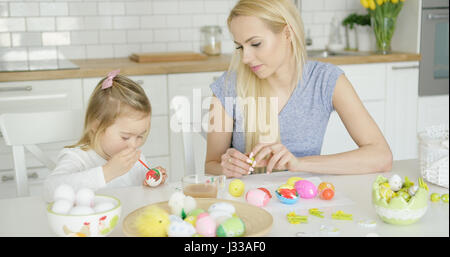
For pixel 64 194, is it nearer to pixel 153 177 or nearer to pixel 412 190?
pixel 153 177

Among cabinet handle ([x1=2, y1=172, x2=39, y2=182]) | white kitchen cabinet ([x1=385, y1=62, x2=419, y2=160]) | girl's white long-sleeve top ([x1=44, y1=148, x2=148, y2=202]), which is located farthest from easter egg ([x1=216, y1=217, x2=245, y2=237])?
white kitchen cabinet ([x1=385, y1=62, x2=419, y2=160])

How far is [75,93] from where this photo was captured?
10.4 ft

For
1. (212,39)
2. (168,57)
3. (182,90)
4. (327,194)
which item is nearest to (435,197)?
(327,194)

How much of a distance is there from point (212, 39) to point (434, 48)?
60.8 inches

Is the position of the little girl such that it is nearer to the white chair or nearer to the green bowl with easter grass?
the white chair

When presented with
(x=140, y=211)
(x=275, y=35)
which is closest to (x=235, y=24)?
(x=275, y=35)

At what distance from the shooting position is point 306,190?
4.91 ft

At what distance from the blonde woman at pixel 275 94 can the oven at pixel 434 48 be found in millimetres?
1954

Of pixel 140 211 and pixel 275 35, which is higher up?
pixel 275 35

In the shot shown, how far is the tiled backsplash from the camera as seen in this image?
3.62 meters

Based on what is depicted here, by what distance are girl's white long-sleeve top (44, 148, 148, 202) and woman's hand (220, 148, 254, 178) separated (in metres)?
0.36

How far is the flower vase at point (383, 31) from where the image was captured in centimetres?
391
